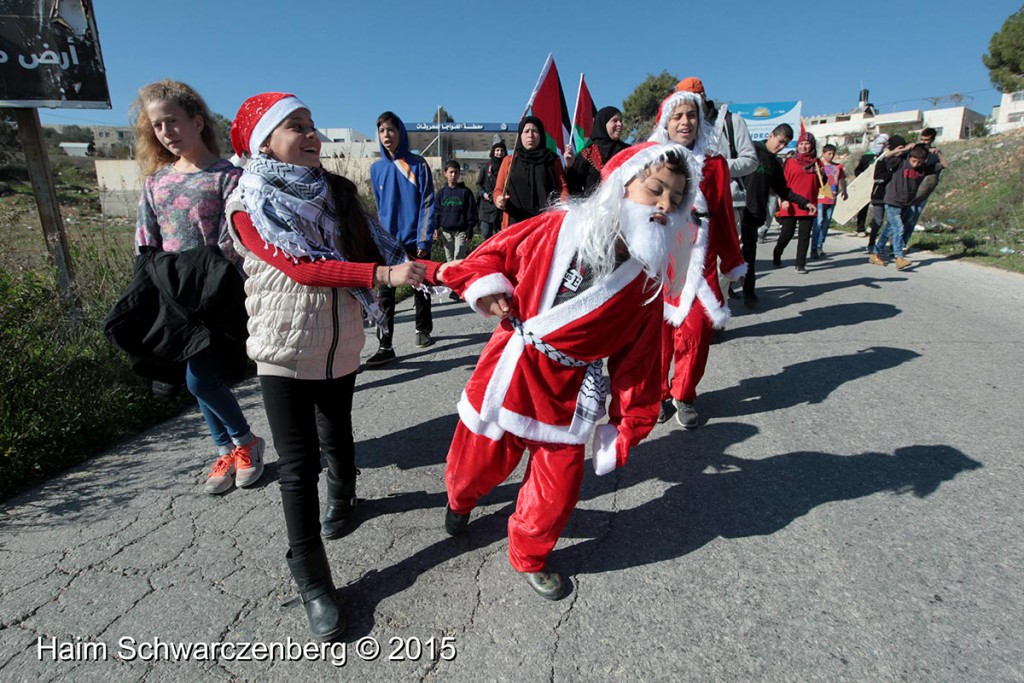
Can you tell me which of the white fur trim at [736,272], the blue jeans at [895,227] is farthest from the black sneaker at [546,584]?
the blue jeans at [895,227]

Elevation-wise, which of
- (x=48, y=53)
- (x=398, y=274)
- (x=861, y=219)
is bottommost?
(x=861, y=219)

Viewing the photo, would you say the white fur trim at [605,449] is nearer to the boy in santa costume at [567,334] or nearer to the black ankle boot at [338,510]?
the boy in santa costume at [567,334]

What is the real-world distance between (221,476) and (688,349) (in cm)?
278

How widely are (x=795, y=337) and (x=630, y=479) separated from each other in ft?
10.8

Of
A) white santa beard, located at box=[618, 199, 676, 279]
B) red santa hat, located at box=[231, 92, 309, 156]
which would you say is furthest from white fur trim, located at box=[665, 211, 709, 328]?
red santa hat, located at box=[231, 92, 309, 156]

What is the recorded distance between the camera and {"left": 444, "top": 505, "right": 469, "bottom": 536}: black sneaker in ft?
7.93

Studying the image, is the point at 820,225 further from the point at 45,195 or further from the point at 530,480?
the point at 45,195

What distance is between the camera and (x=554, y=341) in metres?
2.02

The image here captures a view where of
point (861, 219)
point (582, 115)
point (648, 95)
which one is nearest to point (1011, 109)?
point (648, 95)

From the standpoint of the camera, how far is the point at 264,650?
1.90 meters

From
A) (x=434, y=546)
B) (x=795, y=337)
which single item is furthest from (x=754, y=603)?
(x=795, y=337)

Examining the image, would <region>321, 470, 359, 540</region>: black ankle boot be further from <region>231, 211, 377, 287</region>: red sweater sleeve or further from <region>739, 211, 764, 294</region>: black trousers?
<region>739, 211, 764, 294</region>: black trousers

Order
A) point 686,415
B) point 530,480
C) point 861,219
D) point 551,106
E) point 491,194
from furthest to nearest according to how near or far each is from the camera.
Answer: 1. point 861,219
2. point 491,194
3. point 551,106
4. point 686,415
5. point 530,480

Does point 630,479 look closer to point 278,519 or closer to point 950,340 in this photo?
point 278,519
